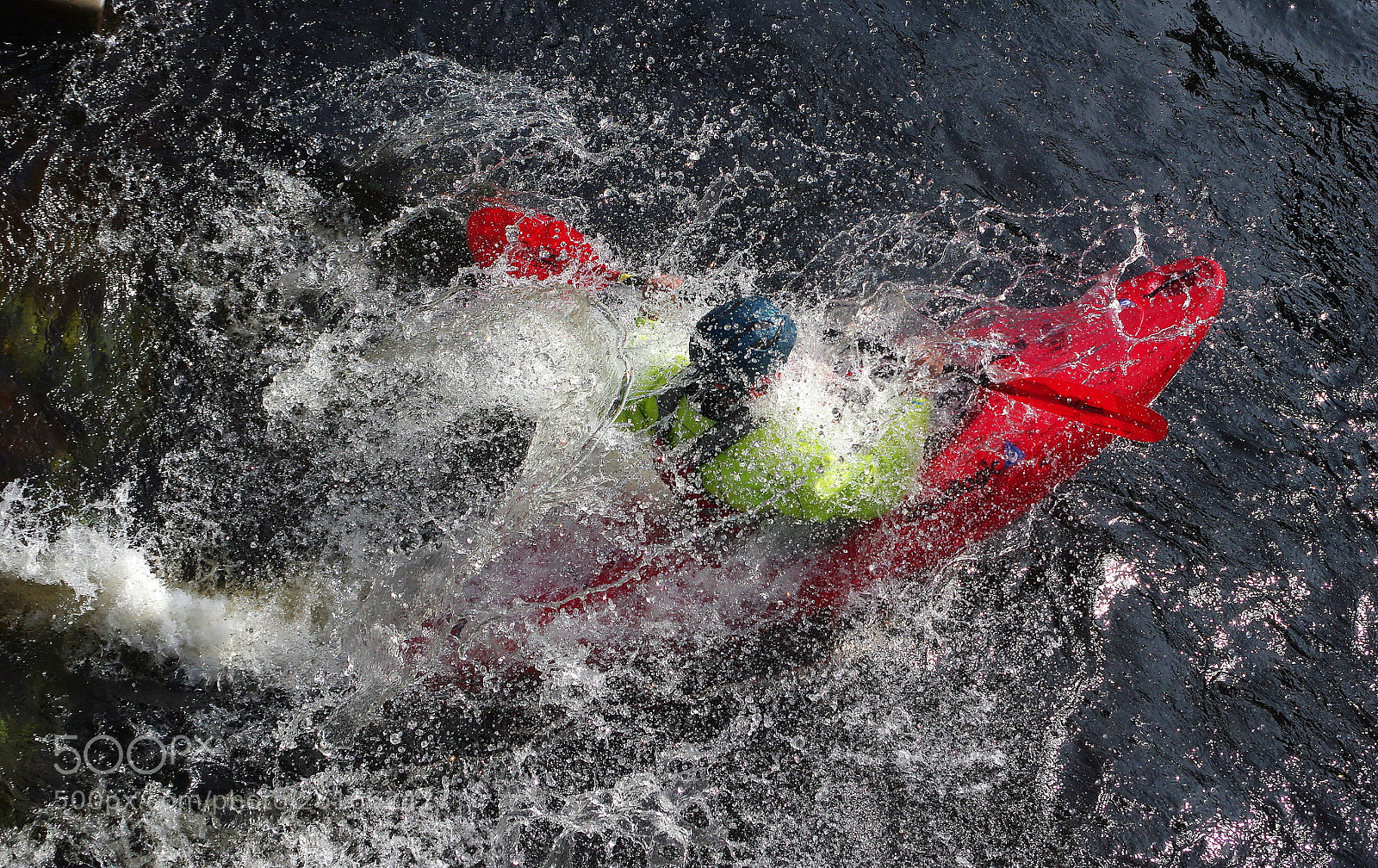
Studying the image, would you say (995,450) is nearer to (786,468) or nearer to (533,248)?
(786,468)

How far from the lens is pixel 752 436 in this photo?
9.15 ft

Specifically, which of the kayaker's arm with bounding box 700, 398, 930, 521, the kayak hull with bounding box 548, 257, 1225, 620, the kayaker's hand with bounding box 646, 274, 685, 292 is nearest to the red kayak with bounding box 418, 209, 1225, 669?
the kayak hull with bounding box 548, 257, 1225, 620

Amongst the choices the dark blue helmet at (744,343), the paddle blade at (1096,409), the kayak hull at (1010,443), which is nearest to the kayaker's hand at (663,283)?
the dark blue helmet at (744,343)

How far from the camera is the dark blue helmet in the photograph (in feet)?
8.65

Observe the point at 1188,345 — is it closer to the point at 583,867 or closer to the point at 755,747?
the point at 755,747

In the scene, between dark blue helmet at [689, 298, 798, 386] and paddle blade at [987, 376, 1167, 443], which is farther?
paddle blade at [987, 376, 1167, 443]

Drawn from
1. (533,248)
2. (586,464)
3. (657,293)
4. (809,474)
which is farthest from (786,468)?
(533,248)

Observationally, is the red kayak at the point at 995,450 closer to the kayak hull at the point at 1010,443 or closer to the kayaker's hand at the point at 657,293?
the kayak hull at the point at 1010,443

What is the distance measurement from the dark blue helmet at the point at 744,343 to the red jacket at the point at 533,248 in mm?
996

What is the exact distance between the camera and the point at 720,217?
4156 millimetres

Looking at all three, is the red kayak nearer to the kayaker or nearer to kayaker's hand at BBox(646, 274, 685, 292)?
the kayaker

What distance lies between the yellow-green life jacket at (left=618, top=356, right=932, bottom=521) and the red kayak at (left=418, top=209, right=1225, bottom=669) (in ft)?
0.48

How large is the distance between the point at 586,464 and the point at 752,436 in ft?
2.31

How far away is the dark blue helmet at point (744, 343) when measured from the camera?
104 inches
